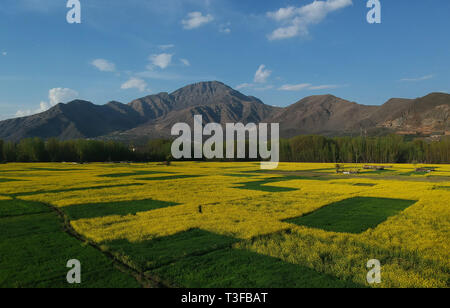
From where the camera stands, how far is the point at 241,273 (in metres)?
10.8

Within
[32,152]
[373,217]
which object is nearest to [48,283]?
[373,217]

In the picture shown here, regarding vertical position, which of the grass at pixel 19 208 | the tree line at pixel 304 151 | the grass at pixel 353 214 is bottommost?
the grass at pixel 353 214

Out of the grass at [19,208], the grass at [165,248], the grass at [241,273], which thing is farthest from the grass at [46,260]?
the grass at [19,208]

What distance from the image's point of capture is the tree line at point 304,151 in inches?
4500

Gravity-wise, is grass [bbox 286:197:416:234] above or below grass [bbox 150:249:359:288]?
below

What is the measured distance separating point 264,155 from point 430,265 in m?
137

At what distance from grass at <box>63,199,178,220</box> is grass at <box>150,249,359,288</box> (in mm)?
12001


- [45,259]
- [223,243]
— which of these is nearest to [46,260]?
[45,259]

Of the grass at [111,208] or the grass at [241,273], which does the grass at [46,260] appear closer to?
the grass at [241,273]

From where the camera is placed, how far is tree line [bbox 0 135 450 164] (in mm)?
114312

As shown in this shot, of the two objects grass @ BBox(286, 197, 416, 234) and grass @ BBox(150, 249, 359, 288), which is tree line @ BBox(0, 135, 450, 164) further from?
grass @ BBox(150, 249, 359, 288)

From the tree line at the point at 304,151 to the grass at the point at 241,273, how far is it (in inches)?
3957

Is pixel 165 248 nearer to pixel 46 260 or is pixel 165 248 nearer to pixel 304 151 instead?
pixel 46 260

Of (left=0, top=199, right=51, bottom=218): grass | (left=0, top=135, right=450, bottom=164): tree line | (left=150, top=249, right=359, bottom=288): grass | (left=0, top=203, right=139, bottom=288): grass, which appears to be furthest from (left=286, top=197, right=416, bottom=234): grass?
(left=0, top=135, right=450, bottom=164): tree line
